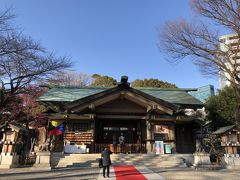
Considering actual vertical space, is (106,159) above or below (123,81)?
below

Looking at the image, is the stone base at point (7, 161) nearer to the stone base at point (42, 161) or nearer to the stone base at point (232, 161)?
the stone base at point (42, 161)

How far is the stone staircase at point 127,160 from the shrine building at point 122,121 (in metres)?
1.52

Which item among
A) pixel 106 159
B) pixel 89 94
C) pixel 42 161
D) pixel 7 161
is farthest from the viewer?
pixel 89 94

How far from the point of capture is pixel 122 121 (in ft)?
68.7

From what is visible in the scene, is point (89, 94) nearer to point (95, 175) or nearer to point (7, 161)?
point (7, 161)

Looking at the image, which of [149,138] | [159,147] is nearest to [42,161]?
[149,138]

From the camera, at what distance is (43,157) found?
13.7 meters

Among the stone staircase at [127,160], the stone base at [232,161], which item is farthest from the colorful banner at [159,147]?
the stone base at [232,161]

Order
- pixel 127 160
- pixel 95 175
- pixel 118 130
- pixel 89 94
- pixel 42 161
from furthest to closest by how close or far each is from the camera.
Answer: pixel 89 94 → pixel 118 130 → pixel 127 160 → pixel 42 161 → pixel 95 175

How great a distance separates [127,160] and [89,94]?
9.83 meters

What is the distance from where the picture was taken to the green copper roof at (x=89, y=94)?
20766mm

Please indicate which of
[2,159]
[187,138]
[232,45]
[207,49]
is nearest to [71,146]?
[2,159]

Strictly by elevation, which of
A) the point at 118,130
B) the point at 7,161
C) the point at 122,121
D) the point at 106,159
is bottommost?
the point at 7,161

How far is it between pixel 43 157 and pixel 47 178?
438 centimetres
